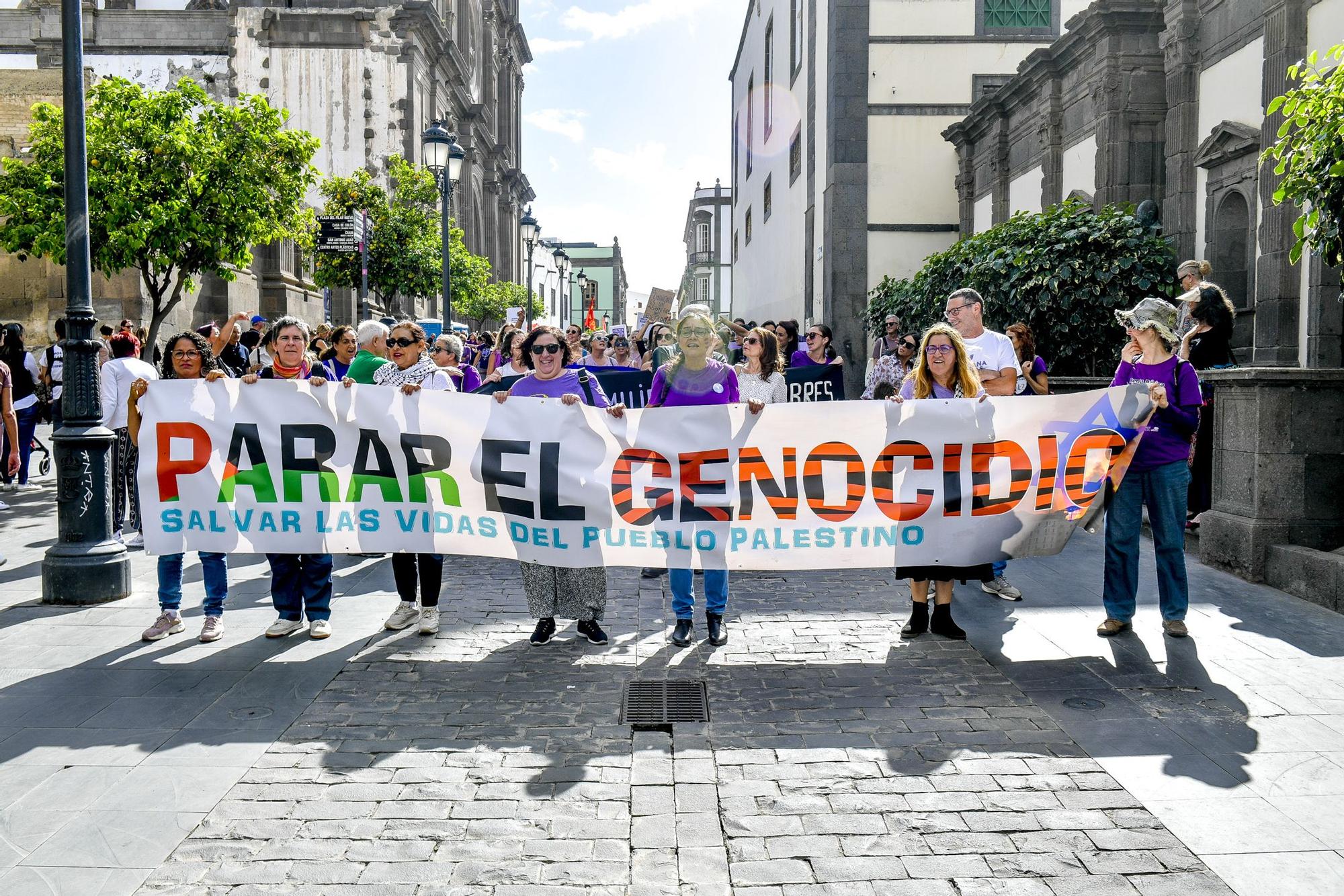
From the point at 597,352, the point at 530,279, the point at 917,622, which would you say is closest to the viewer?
the point at 917,622

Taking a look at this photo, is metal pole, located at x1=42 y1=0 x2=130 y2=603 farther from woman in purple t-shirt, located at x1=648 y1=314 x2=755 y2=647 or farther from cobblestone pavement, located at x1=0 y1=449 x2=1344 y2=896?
woman in purple t-shirt, located at x1=648 y1=314 x2=755 y2=647

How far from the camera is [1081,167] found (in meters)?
19.6

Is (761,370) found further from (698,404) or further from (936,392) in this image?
(936,392)

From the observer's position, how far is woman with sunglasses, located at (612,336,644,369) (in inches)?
709

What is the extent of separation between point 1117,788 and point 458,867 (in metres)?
2.53

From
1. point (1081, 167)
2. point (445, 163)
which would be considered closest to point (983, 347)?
point (1081, 167)

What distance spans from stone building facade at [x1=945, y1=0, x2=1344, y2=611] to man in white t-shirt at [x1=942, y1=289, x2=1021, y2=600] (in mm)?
2041

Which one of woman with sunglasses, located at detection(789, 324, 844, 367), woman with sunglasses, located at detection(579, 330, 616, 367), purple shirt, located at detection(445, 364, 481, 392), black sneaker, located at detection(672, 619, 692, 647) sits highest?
woman with sunglasses, located at detection(579, 330, 616, 367)

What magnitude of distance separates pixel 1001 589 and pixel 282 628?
4769mm

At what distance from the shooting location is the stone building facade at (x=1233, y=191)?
26.8ft

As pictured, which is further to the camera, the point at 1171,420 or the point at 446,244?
the point at 446,244

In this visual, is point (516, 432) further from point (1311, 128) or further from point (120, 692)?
point (1311, 128)

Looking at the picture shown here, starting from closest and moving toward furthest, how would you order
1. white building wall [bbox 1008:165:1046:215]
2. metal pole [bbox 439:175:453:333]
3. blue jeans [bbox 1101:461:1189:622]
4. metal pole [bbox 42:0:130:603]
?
blue jeans [bbox 1101:461:1189:622]
metal pole [bbox 42:0:130:603]
metal pole [bbox 439:175:453:333]
white building wall [bbox 1008:165:1046:215]

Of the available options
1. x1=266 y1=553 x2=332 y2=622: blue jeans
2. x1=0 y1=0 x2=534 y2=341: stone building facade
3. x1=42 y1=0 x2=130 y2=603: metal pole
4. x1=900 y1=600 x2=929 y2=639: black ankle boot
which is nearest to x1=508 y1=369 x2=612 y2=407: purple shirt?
x1=266 y1=553 x2=332 y2=622: blue jeans
